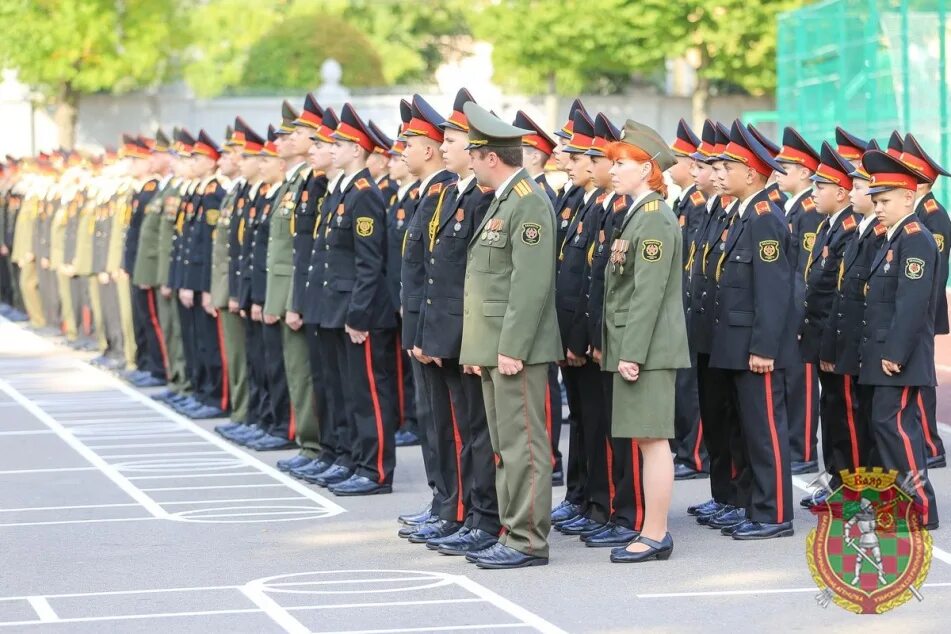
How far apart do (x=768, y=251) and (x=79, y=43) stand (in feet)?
112

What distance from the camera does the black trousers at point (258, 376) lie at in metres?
13.4

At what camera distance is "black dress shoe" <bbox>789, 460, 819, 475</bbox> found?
11.6 m

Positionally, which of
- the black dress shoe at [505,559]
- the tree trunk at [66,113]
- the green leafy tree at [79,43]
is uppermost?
the green leafy tree at [79,43]

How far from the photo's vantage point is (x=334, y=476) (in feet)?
37.3

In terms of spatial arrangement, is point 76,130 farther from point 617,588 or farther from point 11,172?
point 617,588

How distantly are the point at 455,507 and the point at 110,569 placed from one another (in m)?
1.75

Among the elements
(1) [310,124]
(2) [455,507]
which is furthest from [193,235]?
(2) [455,507]

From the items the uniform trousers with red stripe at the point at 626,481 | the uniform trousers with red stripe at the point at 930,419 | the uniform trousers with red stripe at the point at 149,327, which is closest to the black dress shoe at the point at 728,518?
the uniform trousers with red stripe at the point at 626,481

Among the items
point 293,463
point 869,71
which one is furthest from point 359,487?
point 869,71

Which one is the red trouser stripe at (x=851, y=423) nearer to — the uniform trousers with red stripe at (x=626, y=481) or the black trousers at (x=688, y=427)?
the black trousers at (x=688, y=427)

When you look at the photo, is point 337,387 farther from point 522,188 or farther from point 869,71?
point 869,71

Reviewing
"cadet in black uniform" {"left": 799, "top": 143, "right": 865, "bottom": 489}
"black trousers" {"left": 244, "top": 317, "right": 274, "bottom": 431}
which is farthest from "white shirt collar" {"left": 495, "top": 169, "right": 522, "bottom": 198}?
"black trousers" {"left": 244, "top": 317, "right": 274, "bottom": 431}

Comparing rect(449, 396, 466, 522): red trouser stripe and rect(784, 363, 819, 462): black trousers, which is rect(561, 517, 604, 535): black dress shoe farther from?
rect(784, 363, 819, 462): black trousers

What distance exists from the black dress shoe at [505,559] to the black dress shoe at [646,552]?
0.36 meters
